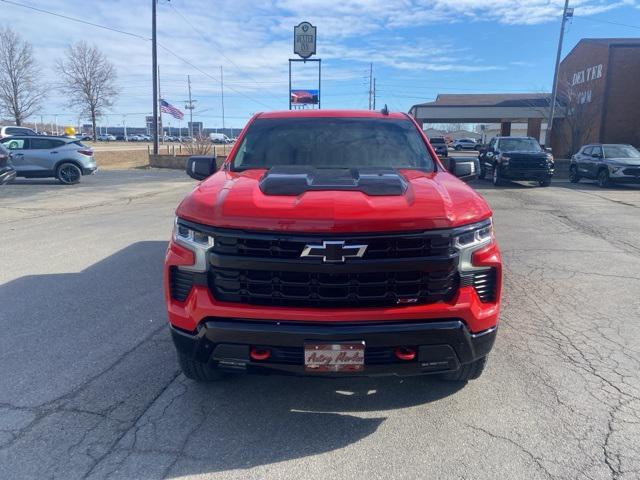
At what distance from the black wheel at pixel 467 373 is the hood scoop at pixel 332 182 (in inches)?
48.9

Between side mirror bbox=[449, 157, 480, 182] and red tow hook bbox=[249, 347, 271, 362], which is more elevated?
side mirror bbox=[449, 157, 480, 182]

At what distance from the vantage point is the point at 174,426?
2.95 metres

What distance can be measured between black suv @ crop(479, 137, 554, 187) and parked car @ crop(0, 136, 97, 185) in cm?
1495

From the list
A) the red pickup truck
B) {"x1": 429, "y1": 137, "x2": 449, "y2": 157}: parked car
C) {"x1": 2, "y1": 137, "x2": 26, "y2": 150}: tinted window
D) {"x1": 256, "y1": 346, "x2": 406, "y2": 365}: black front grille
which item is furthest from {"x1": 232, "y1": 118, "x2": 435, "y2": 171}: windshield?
{"x1": 2, "y1": 137, "x2": 26, "y2": 150}: tinted window

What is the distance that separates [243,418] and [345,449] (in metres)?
0.69

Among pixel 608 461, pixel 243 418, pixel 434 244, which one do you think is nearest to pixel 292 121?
pixel 434 244

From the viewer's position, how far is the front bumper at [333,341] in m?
2.59

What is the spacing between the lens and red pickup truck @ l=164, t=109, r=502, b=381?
8.56 ft

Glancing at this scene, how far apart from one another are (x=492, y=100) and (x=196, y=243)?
46.8 m

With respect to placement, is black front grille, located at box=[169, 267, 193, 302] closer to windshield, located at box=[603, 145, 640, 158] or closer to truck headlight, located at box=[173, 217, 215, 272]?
truck headlight, located at box=[173, 217, 215, 272]

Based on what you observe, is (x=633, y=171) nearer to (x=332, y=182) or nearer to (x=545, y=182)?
(x=545, y=182)

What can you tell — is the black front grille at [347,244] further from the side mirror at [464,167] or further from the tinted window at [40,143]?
the tinted window at [40,143]

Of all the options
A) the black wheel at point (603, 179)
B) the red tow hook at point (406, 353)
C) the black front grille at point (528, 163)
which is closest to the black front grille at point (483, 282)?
the red tow hook at point (406, 353)

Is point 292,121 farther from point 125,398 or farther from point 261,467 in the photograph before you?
point 261,467
